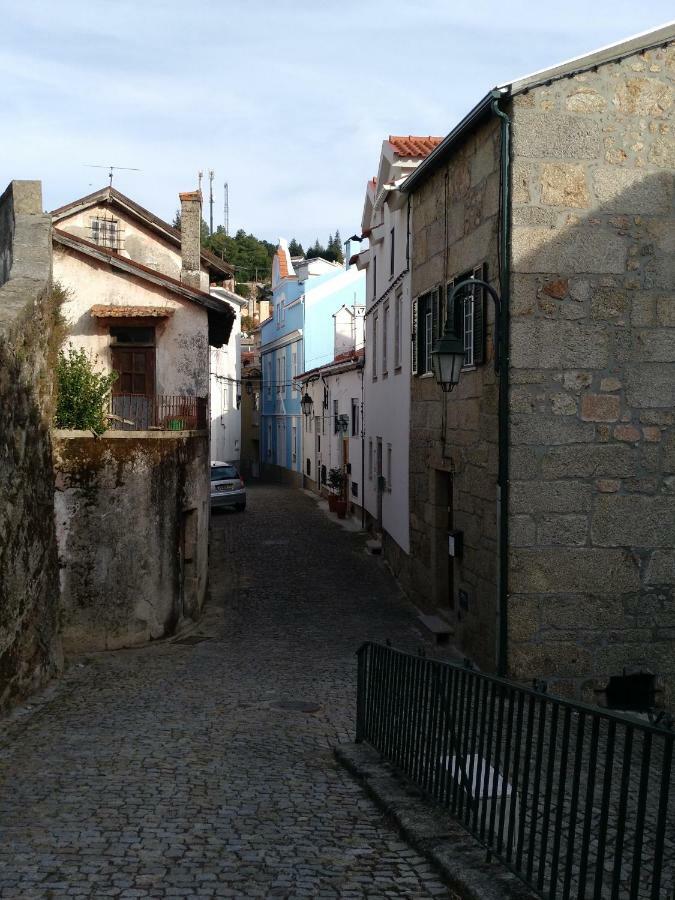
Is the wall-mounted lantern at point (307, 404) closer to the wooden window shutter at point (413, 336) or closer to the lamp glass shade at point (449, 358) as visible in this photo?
the wooden window shutter at point (413, 336)

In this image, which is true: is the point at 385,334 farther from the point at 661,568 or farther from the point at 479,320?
the point at 661,568

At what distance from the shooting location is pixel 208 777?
7316 mm

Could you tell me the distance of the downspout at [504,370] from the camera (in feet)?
32.7

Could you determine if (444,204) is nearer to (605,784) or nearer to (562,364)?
(562,364)

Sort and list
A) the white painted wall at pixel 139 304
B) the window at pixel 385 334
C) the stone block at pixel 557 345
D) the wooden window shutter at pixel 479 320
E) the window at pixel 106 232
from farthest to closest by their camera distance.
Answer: the window at pixel 106 232 → the window at pixel 385 334 → the white painted wall at pixel 139 304 → the wooden window shutter at pixel 479 320 → the stone block at pixel 557 345

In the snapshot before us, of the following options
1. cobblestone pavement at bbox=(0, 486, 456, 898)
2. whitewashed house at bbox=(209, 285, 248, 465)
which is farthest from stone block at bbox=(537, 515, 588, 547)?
whitewashed house at bbox=(209, 285, 248, 465)

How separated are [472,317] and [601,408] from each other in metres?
2.09

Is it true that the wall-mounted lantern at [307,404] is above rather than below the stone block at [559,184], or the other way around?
below

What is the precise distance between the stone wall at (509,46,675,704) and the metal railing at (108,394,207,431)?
21.0 ft

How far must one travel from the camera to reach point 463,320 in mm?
11938

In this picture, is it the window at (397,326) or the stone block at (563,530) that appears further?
the window at (397,326)

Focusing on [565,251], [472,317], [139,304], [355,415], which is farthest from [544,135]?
[355,415]

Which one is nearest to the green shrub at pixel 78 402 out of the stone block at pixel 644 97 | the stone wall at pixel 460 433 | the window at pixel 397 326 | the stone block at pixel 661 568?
the stone wall at pixel 460 433

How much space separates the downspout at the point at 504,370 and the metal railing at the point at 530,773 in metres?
1.98
